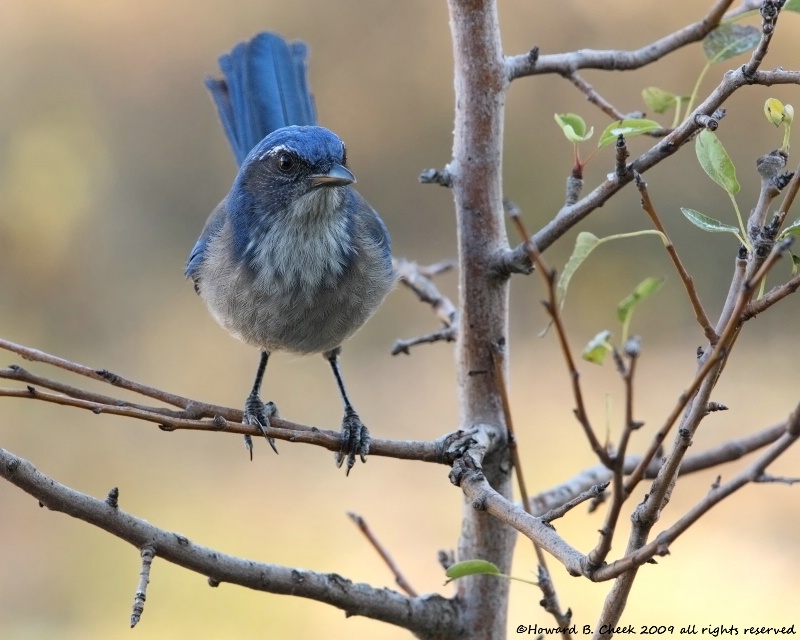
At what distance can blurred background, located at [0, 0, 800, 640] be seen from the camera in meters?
5.83

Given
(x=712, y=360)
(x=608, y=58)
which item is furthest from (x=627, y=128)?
(x=608, y=58)

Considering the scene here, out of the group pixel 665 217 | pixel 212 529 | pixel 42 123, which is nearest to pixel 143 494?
pixel 212 529

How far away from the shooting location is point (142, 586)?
1.61m

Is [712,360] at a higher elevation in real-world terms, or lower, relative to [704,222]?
lower

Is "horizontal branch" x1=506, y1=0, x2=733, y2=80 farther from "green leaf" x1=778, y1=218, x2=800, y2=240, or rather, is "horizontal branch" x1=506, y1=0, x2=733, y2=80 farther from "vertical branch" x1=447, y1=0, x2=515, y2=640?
"green leaf" x1=778, y1=218, x2=800, y2=240

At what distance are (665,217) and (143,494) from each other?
3.98 meters

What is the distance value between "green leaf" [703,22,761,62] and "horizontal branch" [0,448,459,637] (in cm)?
141

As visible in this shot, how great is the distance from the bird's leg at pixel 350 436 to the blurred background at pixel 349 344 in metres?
2.33

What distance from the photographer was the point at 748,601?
16.9 ft

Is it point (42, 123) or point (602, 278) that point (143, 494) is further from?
point (602, 278)

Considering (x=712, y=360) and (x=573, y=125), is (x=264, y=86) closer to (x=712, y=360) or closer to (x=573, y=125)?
(x=573, y=125)

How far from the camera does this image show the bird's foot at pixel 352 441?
89.8 inches

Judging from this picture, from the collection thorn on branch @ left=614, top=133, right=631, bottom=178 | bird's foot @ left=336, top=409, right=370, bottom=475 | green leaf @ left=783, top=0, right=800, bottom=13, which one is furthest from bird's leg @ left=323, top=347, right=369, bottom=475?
green leaf @ left=783, top=0, right=800, bottom=13

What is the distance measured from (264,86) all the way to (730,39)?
1608mm
